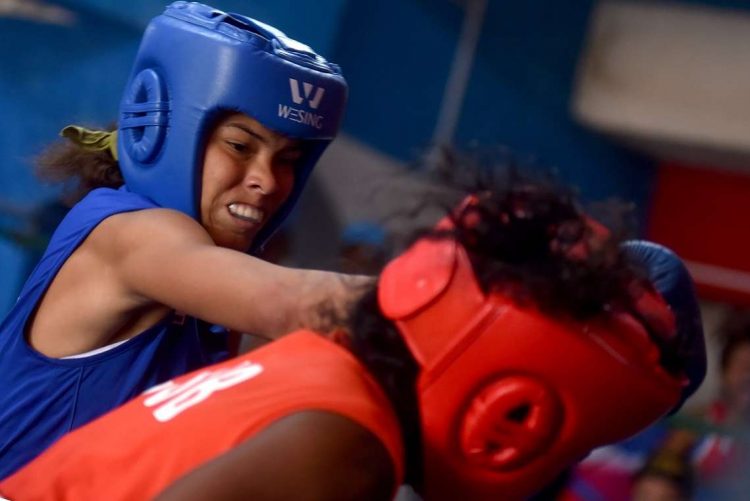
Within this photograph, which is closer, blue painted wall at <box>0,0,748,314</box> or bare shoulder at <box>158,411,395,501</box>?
bare shoulder at <box>158,411,395,501</box>

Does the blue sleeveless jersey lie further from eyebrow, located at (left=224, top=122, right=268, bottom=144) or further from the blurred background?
the blurred background

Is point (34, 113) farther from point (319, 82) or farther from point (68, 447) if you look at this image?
point (68, 447)

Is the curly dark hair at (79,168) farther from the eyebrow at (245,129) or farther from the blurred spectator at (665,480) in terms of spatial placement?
the blurred spectator at (665,480)

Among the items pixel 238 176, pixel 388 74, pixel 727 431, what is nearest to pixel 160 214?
pixel 238 176

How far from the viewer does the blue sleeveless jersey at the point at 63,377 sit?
5.12ft

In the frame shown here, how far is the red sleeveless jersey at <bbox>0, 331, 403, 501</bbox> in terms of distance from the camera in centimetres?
101

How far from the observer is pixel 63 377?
5.11ft


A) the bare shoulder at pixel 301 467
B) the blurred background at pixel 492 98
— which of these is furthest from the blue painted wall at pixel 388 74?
the bare shoulder at pixel 301 467

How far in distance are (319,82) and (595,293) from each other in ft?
2.27

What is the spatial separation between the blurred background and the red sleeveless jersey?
86.1 inches

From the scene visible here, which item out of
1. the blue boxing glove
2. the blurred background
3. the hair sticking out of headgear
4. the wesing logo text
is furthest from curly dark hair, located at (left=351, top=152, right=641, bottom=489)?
the blurred background

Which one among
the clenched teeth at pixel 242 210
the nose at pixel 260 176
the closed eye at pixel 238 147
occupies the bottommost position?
the clenched teeth at pixel 242 210

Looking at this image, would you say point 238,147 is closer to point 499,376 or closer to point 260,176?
point 260,176

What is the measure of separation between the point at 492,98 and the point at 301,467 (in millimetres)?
4093
